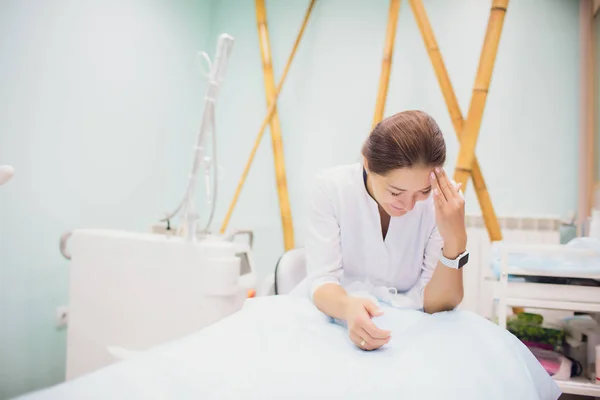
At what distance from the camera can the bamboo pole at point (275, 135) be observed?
8.07 feet

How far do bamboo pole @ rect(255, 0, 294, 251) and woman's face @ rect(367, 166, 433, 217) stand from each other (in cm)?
142

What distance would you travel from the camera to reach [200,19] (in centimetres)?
285

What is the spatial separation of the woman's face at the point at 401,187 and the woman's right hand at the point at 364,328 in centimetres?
27

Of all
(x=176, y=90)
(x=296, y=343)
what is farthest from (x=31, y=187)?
(x=296, y=343)

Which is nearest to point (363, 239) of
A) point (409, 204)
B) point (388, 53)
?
point (409, 204)

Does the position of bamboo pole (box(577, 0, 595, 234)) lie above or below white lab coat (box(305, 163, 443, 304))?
above

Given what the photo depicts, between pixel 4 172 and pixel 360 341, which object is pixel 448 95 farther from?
pixel 4 172

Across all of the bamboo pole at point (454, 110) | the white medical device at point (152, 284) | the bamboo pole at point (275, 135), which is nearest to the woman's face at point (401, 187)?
the white medical device at point (152, 284)

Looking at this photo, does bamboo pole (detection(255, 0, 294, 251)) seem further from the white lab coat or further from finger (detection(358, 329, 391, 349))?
finger (detection(358, 329, 391, 349))

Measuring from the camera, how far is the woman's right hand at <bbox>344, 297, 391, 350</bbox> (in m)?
0.76

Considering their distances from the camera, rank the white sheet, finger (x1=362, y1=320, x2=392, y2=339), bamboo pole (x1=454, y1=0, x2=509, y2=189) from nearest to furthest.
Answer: the white sheet, finger (x1=362, y1=320, x2=392, y2=339), bamboo pole (x1=454, y1=0, x2=509, y2=189)

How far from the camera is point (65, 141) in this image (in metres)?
1.90

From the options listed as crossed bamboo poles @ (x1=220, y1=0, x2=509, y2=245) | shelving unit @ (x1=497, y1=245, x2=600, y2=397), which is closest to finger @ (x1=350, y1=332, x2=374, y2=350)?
shelving unit @ (x1=497, y1=245, x2=600, y2=397)

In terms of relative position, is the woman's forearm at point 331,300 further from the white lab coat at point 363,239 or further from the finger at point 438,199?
the finger at point 438,199
